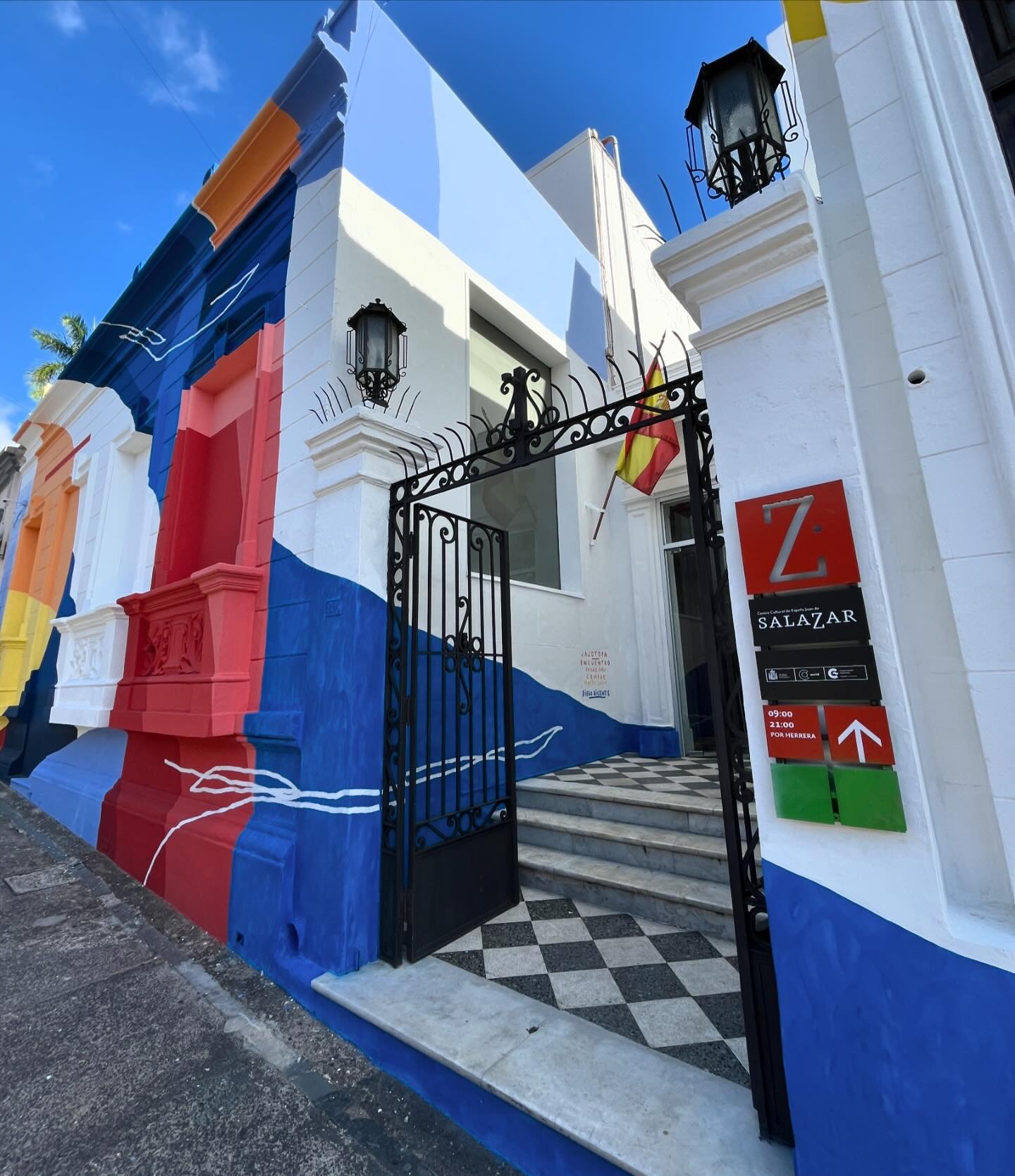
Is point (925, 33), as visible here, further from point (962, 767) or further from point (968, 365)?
point (962, 767)

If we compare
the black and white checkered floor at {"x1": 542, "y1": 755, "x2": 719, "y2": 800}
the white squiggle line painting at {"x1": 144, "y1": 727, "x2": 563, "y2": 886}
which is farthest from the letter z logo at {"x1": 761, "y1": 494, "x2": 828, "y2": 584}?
the black and white checkered floor at {"x1": 542, "y1": 755, "x2": 719, "y2": 800}

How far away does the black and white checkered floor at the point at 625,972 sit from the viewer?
179 centimetres

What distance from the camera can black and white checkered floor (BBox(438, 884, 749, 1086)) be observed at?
1.79 meters

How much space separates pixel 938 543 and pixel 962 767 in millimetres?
530

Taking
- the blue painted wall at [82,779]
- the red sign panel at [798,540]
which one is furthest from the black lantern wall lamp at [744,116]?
the blue painted wall at [82,779]

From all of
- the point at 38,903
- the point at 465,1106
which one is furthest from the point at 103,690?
the point at 465,1106

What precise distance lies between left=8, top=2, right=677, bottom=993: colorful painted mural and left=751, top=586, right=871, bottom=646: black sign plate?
1.76m

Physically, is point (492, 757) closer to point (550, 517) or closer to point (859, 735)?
point (859, 735)

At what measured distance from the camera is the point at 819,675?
1300mm

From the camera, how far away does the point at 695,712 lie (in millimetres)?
5051

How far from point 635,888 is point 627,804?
1.93 ft

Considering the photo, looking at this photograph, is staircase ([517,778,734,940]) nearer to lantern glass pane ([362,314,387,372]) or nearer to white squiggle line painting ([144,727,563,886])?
white squiggle line painting ([144,727,563,886])

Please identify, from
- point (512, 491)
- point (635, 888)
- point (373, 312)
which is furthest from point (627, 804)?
point (373, 312)

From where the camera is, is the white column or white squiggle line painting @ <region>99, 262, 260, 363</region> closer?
the white column
